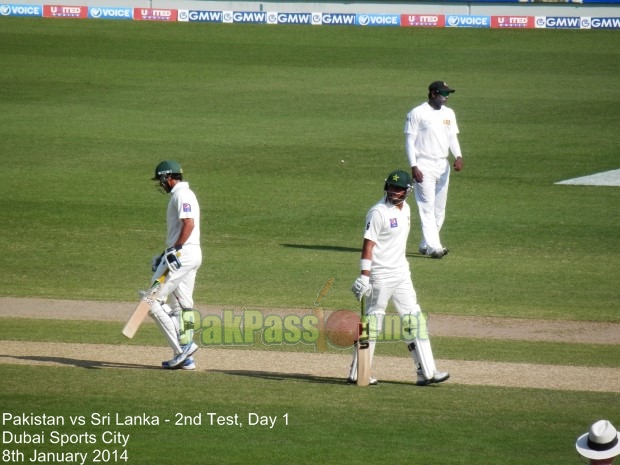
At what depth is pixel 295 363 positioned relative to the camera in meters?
11.2

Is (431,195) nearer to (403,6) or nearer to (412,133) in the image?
(412,133)

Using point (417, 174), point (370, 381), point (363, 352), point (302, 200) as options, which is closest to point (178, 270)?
point (363, 352)

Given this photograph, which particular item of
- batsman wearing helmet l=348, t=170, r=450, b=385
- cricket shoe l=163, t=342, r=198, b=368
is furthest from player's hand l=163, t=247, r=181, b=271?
batsman wearing helmet l=348, t=170, r=450, b=385

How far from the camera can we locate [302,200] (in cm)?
2017

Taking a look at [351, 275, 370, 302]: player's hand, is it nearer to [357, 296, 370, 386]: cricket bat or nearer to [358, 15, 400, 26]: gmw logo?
[357, 296, 370, 386]: cricket bat

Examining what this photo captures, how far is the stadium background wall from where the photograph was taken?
40.4 metres

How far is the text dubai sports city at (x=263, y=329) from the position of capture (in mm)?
12148

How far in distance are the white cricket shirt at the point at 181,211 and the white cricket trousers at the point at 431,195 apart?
18.7ft

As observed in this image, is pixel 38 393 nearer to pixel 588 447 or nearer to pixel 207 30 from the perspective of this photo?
pixel 588 447

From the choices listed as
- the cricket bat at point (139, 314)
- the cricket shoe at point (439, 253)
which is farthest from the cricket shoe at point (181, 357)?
the cricket shoe at point (439, 253)

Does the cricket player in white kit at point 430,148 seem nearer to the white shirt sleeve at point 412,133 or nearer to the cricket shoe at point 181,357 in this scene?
the white shirt sleeve at point 412,133

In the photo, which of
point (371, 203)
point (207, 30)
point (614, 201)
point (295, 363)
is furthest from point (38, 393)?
point (207, 30)

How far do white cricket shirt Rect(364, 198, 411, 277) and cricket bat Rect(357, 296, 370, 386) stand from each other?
0.39m

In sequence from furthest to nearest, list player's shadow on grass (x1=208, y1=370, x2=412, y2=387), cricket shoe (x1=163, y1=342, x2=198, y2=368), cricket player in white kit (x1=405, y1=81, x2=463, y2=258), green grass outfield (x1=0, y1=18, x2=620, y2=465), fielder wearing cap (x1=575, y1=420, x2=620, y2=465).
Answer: cricket player in white kit (x1=405, y1=81, x2=463, y2=258), cricket shoe (x1=163, y1=342, x2=198, y2=368), player's shadow on grass (x1=208, y1=370, x2=412, y2=387), green grass outfield (x1=0, y1=18, x2=620, y2=465), fielder wearing cap (x1=575, y1=420, x2=620, y2=465)
